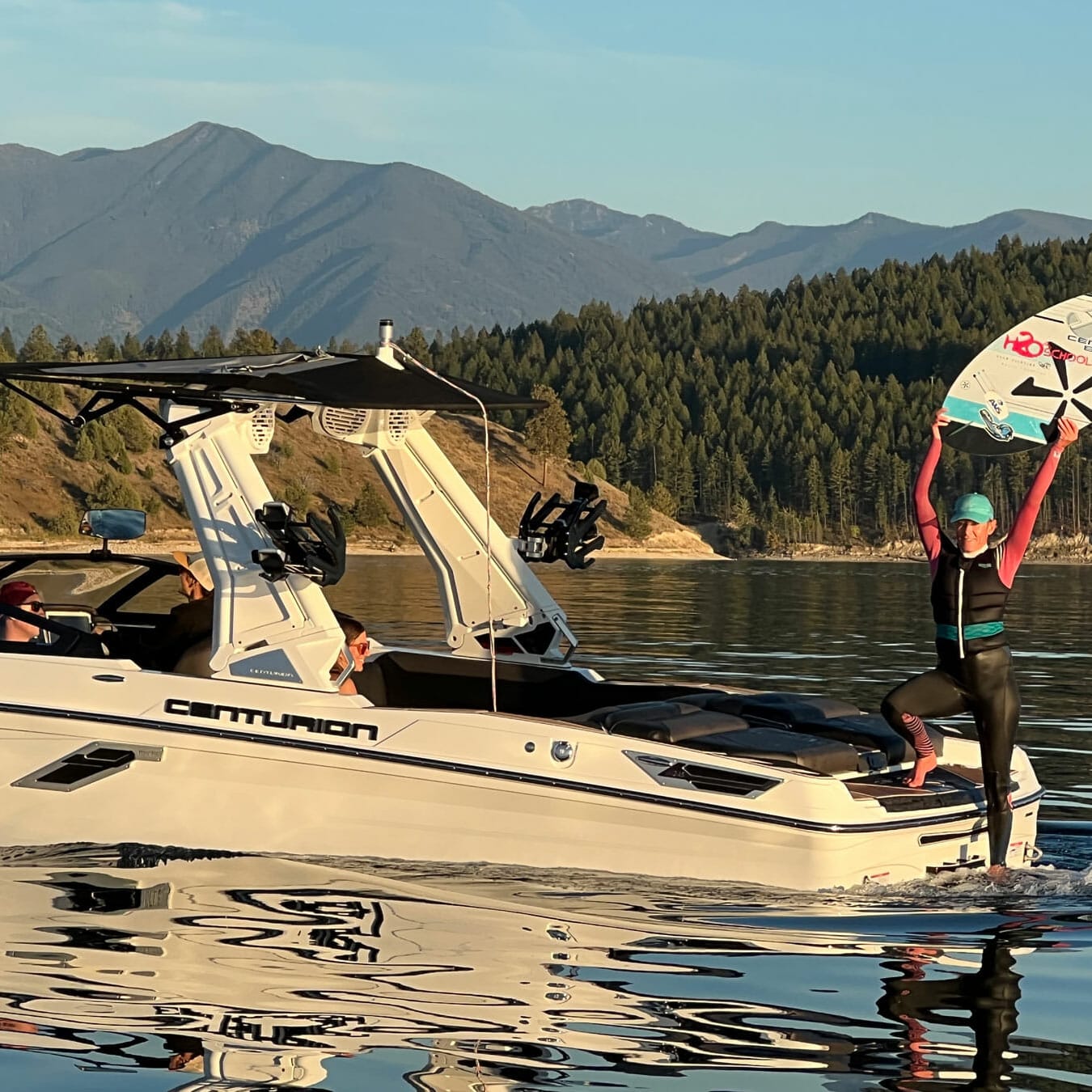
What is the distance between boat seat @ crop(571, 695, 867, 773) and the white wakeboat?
0.7 inches

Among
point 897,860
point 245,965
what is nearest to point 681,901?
point 897,860

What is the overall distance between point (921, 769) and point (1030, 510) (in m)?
1.73

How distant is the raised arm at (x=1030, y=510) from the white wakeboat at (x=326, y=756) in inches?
53.5

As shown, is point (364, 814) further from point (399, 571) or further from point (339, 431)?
point (399, 571)

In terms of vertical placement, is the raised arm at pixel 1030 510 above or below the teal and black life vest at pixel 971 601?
above

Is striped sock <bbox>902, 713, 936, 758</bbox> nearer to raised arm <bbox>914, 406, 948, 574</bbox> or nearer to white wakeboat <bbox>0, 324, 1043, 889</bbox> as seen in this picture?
white wakeboat <bbox>0, 324, 1043, 889</bbox>

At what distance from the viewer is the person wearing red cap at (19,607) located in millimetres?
10922

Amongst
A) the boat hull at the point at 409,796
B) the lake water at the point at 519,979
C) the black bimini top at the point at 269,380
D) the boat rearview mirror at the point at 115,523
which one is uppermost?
the black bimini top at the point at 269,380

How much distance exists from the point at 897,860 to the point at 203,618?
429 centimetres

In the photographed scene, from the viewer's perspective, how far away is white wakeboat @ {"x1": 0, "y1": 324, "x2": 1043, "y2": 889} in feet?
32.5

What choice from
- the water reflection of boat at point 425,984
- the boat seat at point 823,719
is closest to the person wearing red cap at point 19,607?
the water reflection of boat at point 425,984

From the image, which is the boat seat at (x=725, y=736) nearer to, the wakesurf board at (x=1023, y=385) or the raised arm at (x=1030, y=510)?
the raised arm at (x=1030, y=510)

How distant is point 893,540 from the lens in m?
196

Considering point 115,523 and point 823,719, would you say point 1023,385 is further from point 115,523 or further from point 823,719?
point 115,523
